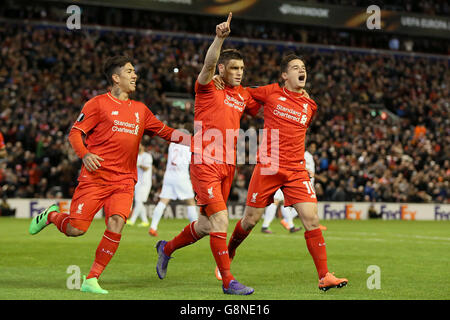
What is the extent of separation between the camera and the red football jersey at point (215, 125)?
24.6ft

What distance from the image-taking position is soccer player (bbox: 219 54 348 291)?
782 centimetres

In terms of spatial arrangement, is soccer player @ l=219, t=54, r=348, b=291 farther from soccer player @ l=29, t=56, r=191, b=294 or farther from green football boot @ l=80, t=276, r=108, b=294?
green football boot @ l=80, t=276, r=108, b=294

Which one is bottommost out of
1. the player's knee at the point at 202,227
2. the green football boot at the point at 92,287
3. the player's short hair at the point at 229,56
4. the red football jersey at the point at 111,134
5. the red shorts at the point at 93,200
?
the green football boot at the point at 92,287

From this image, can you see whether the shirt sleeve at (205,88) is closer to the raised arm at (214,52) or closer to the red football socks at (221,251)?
the raised arm at (214,52)

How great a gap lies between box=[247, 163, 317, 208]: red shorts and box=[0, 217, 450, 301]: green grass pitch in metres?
0.98

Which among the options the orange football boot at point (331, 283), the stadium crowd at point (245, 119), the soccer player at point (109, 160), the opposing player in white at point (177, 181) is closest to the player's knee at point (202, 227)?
the soccer player at point (109, 160)

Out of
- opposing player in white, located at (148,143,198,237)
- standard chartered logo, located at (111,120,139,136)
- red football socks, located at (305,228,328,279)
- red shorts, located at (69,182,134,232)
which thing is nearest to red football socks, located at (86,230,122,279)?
red shorts, located at (69,182,134,232)

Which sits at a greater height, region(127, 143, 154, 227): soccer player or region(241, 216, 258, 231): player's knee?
region(241, 216, 258, 231): player's knee

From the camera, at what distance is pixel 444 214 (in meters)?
28.0

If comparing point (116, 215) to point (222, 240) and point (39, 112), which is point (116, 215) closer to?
point (222, 240)

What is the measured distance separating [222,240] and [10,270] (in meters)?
3.28

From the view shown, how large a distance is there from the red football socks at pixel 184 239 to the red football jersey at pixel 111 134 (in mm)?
1035

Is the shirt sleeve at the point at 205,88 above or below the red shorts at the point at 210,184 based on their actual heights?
above
